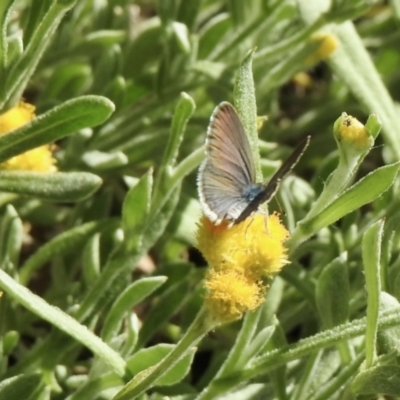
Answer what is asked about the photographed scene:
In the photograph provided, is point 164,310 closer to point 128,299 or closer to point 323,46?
point 128,299

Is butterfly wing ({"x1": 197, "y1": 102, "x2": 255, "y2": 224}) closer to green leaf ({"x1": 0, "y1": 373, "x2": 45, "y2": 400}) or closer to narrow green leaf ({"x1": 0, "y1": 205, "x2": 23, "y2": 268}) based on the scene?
green leaf ({"x1": 0, "y1": 373, "x2": 45, "y2": 400})

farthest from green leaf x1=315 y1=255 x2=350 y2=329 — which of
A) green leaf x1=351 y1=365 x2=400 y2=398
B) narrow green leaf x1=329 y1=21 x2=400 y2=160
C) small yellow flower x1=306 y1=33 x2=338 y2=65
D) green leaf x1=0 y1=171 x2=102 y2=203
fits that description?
small yellow flower x1=306 y1=33 x2=338 y2=65

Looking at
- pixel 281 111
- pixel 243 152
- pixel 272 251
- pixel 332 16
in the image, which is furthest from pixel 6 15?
pixel 281 111

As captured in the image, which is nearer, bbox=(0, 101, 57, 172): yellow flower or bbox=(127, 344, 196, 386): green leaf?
bbox=(127, 344, 196, 386): green leaf

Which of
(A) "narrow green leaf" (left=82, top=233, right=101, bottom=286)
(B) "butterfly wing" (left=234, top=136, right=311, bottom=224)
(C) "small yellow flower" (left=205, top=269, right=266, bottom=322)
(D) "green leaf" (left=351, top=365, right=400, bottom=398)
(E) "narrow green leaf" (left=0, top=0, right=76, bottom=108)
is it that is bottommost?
(D) "green leaf" (left=351, top=365, right=400, bottom=398)

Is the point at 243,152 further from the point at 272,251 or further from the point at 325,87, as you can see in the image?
the point at 325,87

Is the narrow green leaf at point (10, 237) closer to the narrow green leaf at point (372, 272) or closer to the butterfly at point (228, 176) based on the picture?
the butterfly at point (228, 176)
